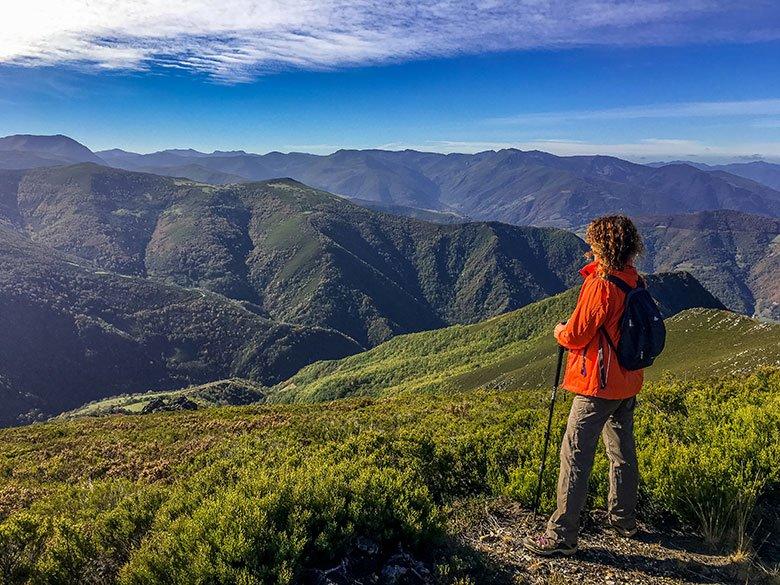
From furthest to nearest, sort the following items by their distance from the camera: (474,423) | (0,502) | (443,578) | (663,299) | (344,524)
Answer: (663,299)
(474,423)
(0,502)
(344,524)
(443,578)

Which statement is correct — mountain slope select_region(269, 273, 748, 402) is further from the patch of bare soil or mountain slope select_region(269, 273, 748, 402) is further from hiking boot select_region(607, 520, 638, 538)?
hiking boot select_region(607, 520, 638, 538)

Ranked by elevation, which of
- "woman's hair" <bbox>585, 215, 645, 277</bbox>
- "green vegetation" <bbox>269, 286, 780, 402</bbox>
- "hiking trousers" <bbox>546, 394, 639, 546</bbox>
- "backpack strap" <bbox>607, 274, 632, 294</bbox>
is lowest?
"green vegetation" <bbox>269, 286, 780, 402</bbox>

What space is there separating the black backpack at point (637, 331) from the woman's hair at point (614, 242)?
280mm

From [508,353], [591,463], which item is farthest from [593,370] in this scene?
[508,353]

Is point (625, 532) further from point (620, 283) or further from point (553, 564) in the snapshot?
point (620, 283)

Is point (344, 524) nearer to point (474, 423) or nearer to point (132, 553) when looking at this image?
point (132, 553)

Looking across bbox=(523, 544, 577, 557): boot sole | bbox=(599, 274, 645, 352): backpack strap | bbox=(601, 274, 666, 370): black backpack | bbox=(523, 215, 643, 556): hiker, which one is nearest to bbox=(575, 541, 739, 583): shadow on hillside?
bbox=(523, 544, 577, 557): boot sole

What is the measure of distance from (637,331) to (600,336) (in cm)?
40

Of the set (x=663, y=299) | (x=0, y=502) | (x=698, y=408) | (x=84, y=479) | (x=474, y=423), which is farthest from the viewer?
(x=663, y=299)

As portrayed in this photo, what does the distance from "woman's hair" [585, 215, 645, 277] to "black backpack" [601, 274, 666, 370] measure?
0.28 metres

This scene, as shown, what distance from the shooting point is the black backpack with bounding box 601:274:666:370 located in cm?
566

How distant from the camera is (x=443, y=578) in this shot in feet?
16.6

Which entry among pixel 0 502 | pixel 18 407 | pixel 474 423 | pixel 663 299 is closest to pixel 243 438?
pixel 0 502

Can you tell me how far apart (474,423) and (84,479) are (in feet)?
41.9
